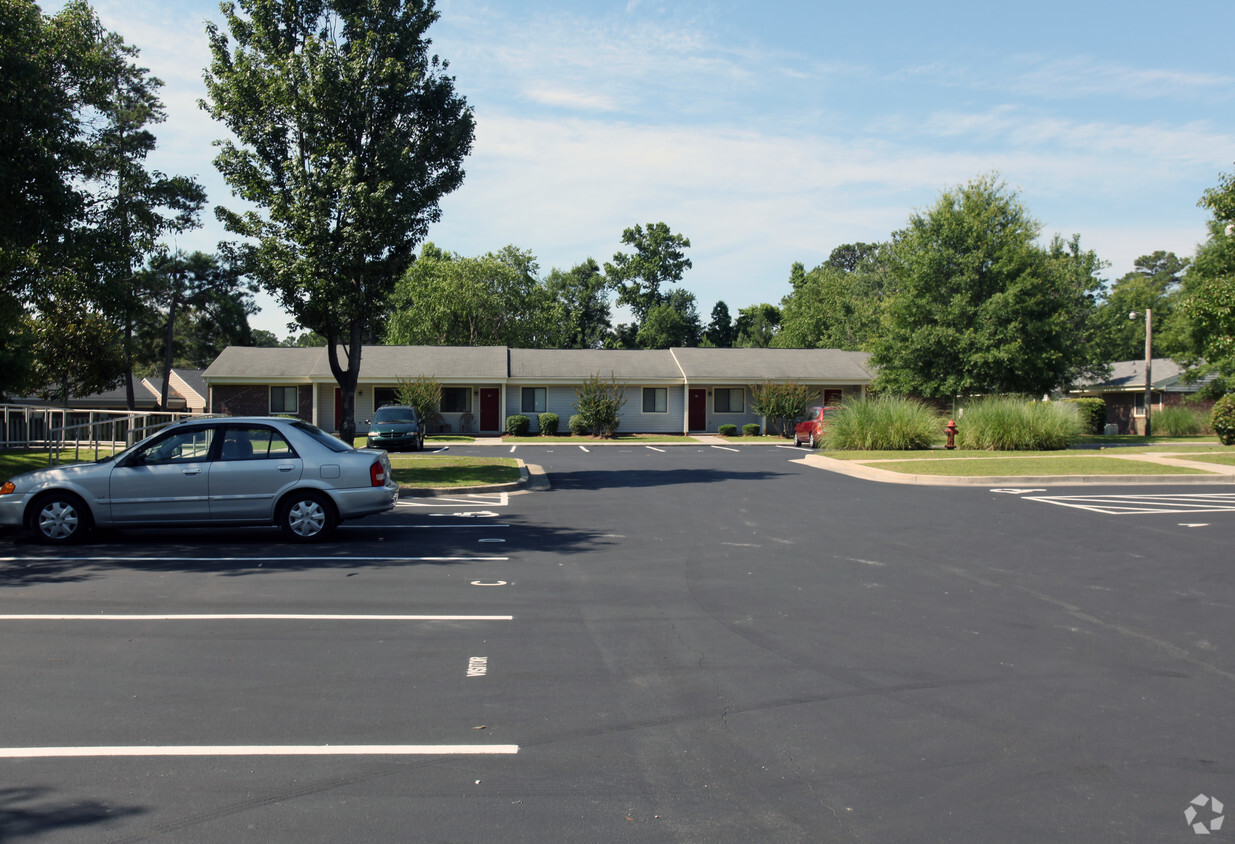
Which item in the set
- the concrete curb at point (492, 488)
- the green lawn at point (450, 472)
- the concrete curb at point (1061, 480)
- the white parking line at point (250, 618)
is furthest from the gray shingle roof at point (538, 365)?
the white parking line at point (250, 618)

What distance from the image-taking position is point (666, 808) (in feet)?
A: 12.8

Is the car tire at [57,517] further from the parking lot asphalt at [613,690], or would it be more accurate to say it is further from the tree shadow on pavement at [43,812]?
the tree shadow on pavement at [43,812]

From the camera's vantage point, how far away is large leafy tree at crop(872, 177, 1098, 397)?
3638cm

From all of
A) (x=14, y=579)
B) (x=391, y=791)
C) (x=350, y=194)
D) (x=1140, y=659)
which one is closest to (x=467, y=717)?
(x=391, y=791)

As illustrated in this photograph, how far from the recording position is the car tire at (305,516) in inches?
423

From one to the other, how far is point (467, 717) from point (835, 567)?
18.3 feet

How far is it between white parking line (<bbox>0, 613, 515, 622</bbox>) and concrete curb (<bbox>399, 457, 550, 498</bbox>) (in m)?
8.96

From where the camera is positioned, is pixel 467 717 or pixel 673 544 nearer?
pixel 467 717

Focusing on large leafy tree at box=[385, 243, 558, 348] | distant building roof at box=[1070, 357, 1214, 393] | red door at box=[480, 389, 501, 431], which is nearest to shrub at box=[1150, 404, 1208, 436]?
distant building roof at box=[1070, 357, 1214, 393]

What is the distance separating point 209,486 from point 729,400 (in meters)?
35.0

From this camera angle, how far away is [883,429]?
86.1ft

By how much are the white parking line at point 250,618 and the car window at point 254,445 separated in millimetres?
3705

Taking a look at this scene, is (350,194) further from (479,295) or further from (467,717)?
(479,295)

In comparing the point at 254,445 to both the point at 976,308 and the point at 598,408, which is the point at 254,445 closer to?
the point at 598,408
